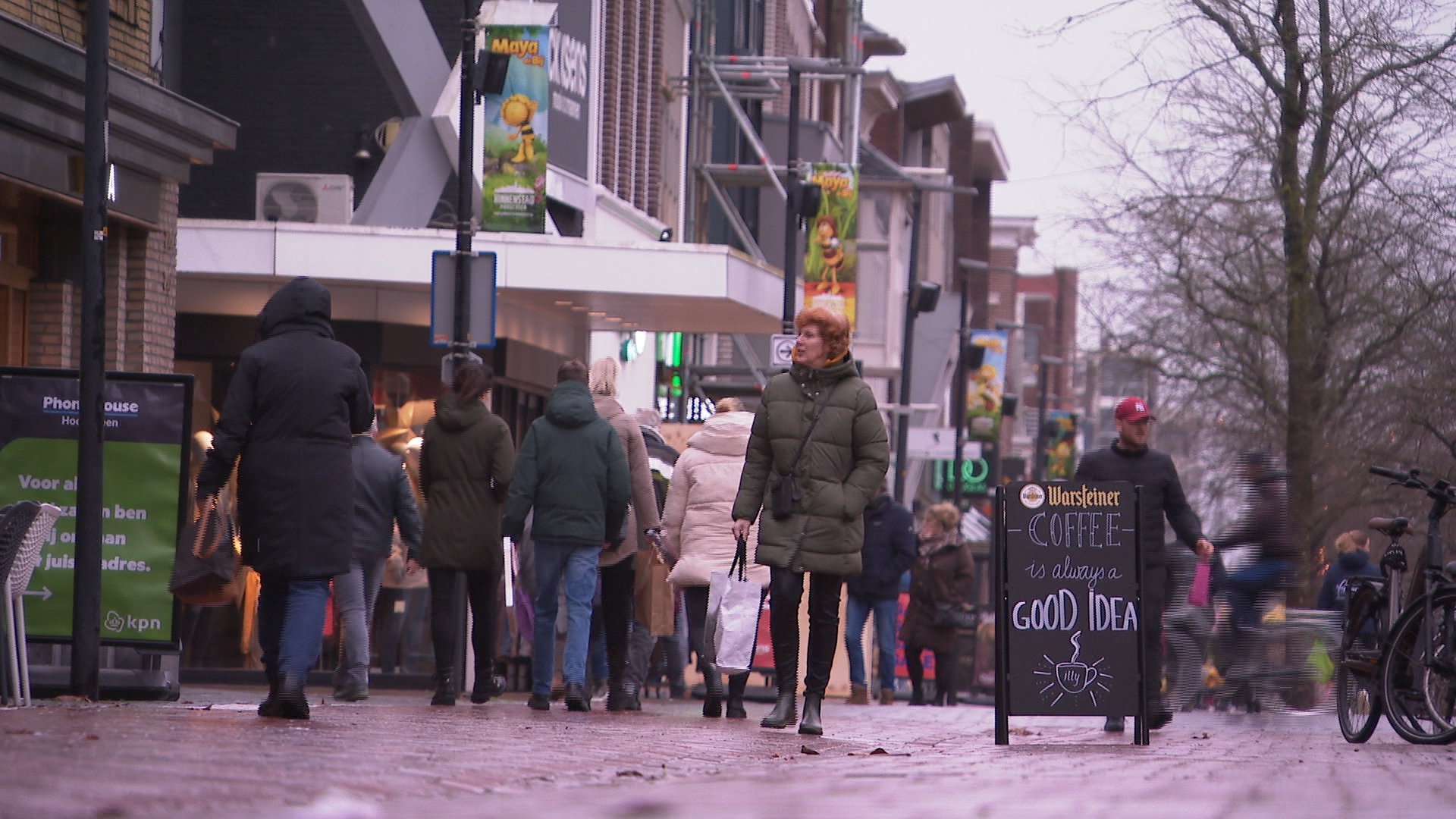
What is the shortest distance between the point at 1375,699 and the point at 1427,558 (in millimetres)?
769

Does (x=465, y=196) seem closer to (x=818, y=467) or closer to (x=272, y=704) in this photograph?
(x=818, y=467)

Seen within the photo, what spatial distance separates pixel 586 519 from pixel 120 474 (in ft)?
8.17

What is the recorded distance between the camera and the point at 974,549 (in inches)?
1821

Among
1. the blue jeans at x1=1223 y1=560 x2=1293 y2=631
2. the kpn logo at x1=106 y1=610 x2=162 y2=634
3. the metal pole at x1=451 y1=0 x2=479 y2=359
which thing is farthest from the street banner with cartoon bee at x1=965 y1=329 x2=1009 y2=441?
the kpn logo at x1=106 y1=610 x2=162 y2=634

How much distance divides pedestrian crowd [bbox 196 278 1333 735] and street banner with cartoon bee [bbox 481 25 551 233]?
4760mm

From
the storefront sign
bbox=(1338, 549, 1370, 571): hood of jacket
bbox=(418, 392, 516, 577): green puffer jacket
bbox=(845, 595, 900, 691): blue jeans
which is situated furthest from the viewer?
the storefront sign

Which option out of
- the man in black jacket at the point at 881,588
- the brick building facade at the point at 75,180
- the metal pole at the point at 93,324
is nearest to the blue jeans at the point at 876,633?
the man in black jacket at the point at 881,588

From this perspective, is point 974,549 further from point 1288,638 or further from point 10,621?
point 10,621

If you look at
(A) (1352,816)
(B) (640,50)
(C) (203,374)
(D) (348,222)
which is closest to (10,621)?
(A) (1352,816)

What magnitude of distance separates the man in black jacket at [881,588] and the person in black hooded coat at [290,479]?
942cm

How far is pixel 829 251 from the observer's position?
32.4m

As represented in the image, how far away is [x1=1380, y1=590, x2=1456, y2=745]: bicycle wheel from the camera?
1077 centimetres

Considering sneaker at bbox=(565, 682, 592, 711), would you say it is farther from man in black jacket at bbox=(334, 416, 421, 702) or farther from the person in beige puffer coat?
man in black jacket at bbox=(334, 416, 421, 702)

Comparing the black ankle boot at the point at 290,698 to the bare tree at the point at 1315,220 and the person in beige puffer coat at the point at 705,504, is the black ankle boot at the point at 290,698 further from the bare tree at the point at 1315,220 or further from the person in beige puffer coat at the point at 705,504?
the bare tree at the point at 1315,220
